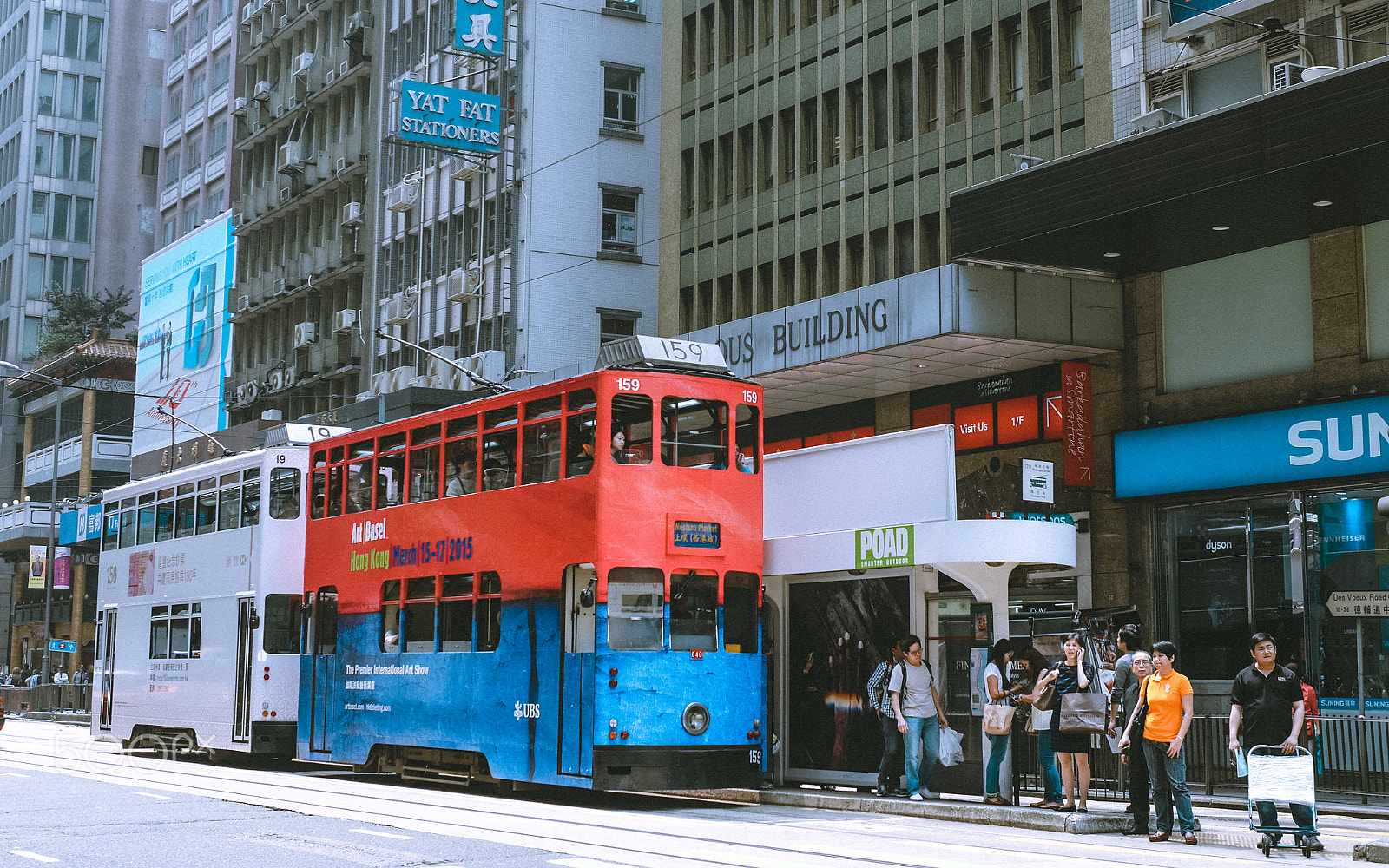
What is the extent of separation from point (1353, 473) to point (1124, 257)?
477cm

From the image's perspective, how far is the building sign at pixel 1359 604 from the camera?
20.4m

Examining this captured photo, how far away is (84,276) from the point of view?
264ft

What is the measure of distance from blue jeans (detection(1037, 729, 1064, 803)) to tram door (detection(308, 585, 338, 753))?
9.89 meters

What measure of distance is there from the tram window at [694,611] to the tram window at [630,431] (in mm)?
1303

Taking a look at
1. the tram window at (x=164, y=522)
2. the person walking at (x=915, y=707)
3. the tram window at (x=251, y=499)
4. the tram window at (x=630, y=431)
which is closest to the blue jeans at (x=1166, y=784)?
the person walking at (x=915, y=707)

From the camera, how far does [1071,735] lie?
14938 millimetres

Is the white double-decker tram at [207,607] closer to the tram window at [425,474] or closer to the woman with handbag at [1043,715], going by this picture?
the tram window at [425,474]

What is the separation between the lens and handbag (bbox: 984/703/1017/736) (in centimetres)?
1584

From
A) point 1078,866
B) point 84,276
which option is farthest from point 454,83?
point 84,276

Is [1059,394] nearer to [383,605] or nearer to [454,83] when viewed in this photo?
[383,605]

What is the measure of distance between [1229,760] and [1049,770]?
4703 millimetres

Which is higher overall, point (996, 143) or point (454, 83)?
point (454, 83)

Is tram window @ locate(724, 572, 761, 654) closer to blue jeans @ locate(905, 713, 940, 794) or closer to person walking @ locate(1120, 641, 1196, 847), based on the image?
blue jeans @ locate(905, 713, 940, 794)

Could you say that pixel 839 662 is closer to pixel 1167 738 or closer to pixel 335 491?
A: pixel 1167 738
